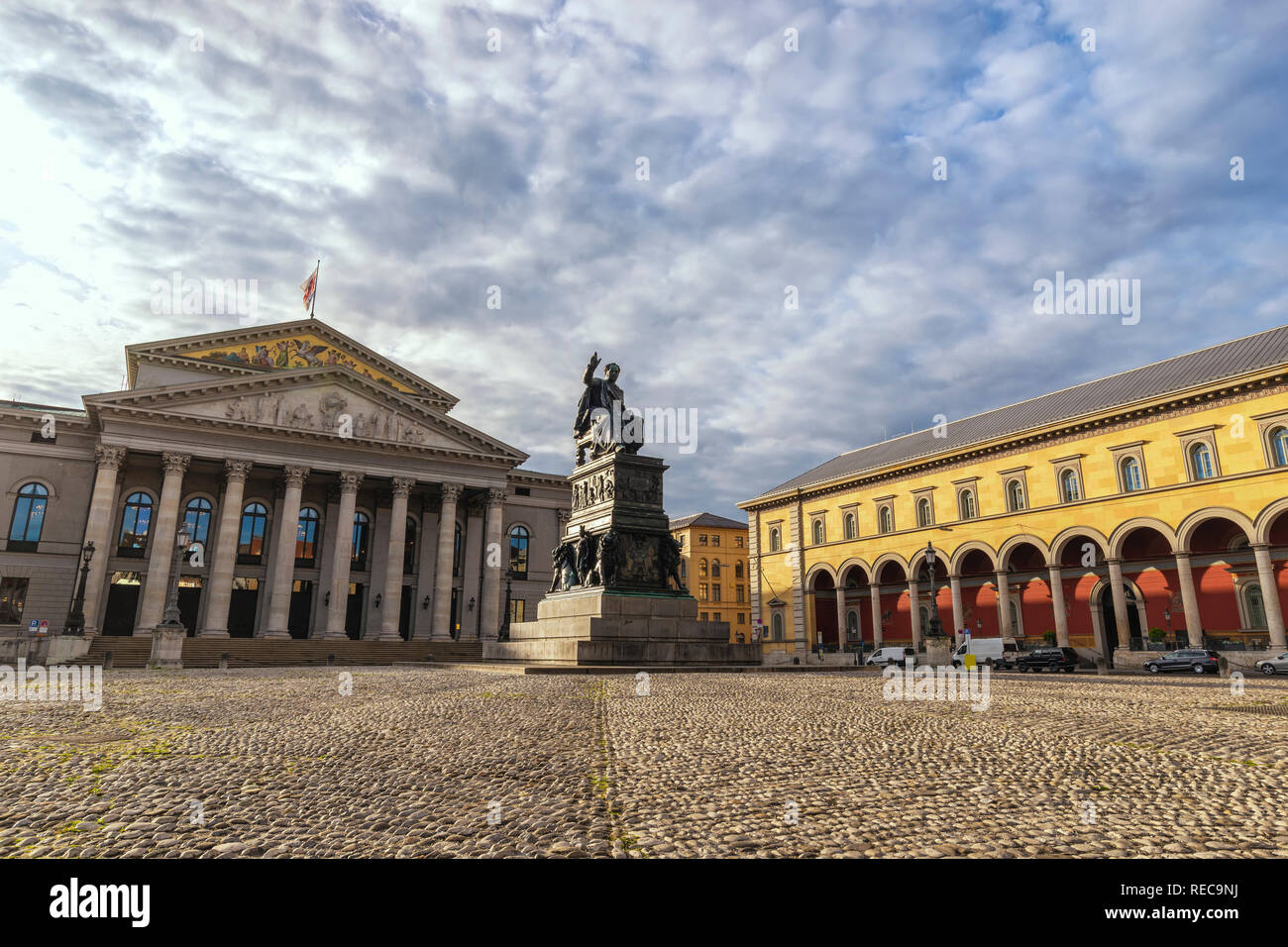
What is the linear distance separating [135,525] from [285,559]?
9.41m

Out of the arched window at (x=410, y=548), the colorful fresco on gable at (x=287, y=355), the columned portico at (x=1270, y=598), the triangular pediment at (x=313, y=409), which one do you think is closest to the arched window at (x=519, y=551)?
the arched window at (x=410, y=548)

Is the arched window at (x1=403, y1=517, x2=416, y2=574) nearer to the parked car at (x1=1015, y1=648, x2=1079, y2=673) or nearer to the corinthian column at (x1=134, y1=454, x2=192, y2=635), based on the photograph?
the corinthian column at (x1=134, y1=454, x2=192, y2=635)

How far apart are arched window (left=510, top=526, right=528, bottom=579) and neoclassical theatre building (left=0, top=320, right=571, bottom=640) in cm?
359

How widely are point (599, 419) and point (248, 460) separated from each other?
27.6 m

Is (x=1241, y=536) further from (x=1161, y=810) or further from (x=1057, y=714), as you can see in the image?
(x=1161, y=810)

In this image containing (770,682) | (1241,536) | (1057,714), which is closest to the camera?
Answer: (1057,714)

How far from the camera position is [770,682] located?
14586mm

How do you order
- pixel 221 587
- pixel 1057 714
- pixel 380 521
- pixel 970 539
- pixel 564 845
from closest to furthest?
1. pixel 564 845
2. pixel 1057 714
3. pixel 221 587
4. pixel 970 539
5. pixel 380 521

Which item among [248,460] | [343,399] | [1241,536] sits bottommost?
[1241,536]

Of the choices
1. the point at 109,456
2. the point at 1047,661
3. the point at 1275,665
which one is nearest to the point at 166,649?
the point at 109,456

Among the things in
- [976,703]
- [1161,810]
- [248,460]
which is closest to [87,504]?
[248,460]

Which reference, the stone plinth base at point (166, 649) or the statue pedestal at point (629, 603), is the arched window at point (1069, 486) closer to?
the statue pedestal at point (629, 603)

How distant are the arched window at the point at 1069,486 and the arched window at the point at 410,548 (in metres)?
38.6

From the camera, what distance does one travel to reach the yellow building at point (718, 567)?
238 feet
